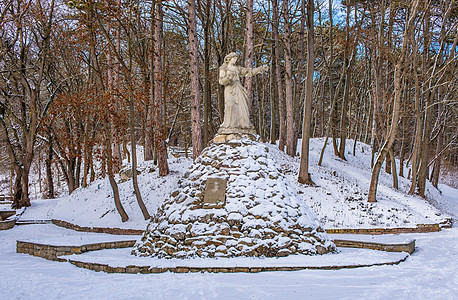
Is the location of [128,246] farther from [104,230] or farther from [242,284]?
[242,284]

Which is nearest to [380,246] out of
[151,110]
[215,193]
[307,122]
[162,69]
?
[215,193]

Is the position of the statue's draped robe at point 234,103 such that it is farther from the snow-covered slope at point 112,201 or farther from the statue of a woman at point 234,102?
the snow-covered slope at point 112,201

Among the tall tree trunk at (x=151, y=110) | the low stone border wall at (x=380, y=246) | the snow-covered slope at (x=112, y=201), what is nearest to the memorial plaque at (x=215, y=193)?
the low stone border wall at (x=380, y=246)

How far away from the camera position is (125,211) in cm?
1298

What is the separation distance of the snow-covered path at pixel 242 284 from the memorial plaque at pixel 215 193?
1867 mm

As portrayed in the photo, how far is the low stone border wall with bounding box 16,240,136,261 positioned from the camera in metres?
7.27

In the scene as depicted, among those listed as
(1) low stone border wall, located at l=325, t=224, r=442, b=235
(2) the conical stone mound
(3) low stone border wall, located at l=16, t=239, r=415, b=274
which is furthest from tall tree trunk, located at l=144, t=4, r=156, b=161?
(1) low stone border wall, located at l=325, t=224, r=442, b=235

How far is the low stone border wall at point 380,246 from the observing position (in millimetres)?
7320

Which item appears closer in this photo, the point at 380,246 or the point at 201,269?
the point at 201,269

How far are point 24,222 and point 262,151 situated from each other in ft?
36.0

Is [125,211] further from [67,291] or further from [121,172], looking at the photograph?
[67,291]

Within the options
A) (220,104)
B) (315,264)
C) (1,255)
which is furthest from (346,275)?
(220,104)

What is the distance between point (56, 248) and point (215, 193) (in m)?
3.46

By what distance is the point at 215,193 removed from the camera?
7328 mm
